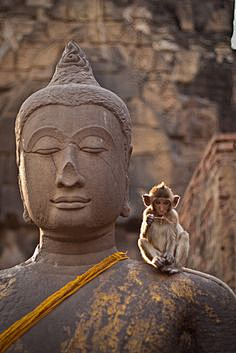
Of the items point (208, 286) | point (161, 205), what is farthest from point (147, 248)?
point (208, 286)

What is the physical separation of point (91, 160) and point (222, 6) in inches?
665

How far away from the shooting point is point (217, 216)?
7719mm

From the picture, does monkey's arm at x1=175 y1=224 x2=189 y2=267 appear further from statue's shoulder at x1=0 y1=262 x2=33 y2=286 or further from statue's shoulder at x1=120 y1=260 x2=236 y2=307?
statue's shoulder at x1=0 y1=262 x2=33 y2=286

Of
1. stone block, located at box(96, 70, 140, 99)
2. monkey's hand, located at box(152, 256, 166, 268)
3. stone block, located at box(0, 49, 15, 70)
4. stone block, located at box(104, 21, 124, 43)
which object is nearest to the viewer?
monkey's hand, located at box(152, 256, 166, 268)

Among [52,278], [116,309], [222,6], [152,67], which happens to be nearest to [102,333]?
[116,309]

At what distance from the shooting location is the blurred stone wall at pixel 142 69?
1675 centimetres

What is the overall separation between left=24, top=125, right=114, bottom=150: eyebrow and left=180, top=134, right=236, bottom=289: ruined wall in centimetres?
444

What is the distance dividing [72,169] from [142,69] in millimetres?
14912

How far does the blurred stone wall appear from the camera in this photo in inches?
659

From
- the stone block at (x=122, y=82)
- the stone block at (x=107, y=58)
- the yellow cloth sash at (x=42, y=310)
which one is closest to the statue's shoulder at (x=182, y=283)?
the yellow cloth sash at (x=42, y=310)

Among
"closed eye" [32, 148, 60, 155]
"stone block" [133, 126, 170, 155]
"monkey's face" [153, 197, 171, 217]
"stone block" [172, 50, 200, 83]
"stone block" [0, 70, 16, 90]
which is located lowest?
"stone block" [133, 126, 170, 155]

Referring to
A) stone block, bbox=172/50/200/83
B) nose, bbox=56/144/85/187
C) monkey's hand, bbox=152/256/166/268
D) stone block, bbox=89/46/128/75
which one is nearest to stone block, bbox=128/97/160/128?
stone block, bbox=89/46/128/75

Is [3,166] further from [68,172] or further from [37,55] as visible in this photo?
[68,172]

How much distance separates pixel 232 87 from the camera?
727 inches
